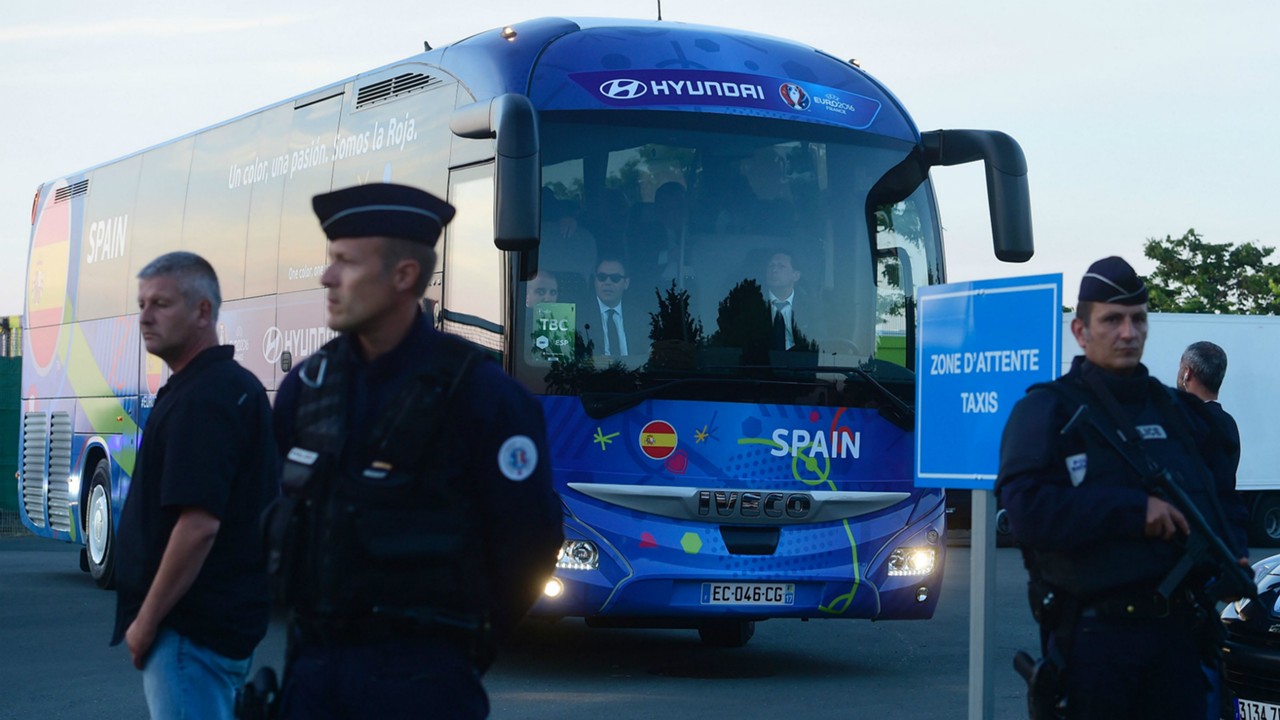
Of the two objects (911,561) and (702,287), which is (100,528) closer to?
(702,287)

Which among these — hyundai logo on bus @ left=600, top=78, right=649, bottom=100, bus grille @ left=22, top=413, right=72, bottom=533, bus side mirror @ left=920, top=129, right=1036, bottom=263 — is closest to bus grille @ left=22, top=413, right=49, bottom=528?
bus grille @ left=22, top=413, right=72, bottom=533

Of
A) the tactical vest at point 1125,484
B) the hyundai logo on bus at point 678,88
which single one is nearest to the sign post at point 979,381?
the tactical vest at point 1125,484

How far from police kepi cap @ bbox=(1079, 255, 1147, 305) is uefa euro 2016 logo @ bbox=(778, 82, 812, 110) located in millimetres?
5953


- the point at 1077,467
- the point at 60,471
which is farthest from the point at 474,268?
the point at 60,471

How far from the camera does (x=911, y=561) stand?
10.8m

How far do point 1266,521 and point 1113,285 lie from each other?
23.1 m

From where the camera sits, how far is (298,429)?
373 cm

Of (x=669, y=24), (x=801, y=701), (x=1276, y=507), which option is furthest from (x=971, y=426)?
(x=1276, y=507)

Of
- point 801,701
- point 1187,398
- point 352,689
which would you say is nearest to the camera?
point 352,689

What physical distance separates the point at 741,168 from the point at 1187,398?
5696mm

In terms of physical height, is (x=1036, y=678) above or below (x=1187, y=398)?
below

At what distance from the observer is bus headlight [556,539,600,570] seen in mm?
10086

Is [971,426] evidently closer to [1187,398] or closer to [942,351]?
[942,351]

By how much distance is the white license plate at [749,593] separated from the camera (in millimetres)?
10211
